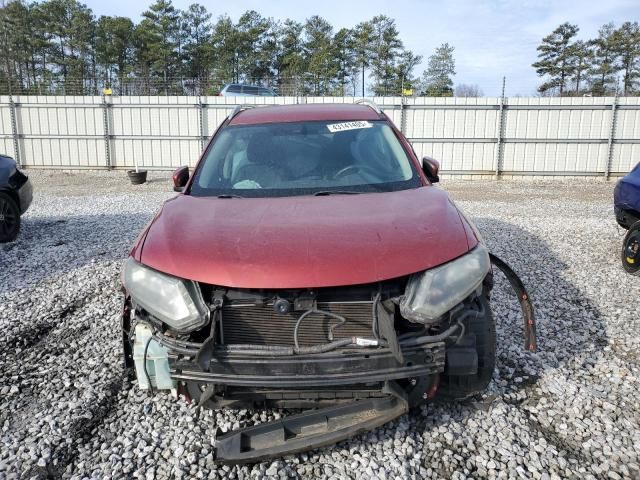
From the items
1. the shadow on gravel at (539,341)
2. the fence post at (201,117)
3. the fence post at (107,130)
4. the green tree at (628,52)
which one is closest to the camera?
the shadow on gravel at (539,341)

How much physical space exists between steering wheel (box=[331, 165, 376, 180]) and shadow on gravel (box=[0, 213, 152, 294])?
3880mm

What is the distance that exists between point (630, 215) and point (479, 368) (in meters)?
4.40

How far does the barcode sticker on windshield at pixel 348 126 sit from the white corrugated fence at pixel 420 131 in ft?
40.6

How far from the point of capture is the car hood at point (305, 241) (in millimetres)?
2080

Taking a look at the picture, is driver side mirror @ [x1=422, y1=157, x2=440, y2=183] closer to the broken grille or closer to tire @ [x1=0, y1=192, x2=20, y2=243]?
the broken grille

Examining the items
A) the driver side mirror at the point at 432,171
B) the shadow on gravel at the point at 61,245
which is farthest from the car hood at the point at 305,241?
the shadow on gravel at the point at 61,245

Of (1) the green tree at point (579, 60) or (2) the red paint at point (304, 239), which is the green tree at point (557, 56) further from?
(2) the red paint at point (304, 239)

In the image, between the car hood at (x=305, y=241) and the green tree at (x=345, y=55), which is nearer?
the car hood at (x=305, y=241)

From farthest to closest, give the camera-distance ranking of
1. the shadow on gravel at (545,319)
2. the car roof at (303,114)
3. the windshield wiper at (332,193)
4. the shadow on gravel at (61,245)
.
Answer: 1. the shadow on gravel at (61,245)
2. the car roof at (303,114)
3. the shadow on gravel at (545,319)
4. the windshield wiper at (332,193)

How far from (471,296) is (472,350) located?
0.26 metres

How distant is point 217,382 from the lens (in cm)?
207

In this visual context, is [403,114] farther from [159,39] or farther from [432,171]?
[159,39]

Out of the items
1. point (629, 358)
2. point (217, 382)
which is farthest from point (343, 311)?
point (629, 358)

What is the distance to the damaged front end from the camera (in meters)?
2.05
